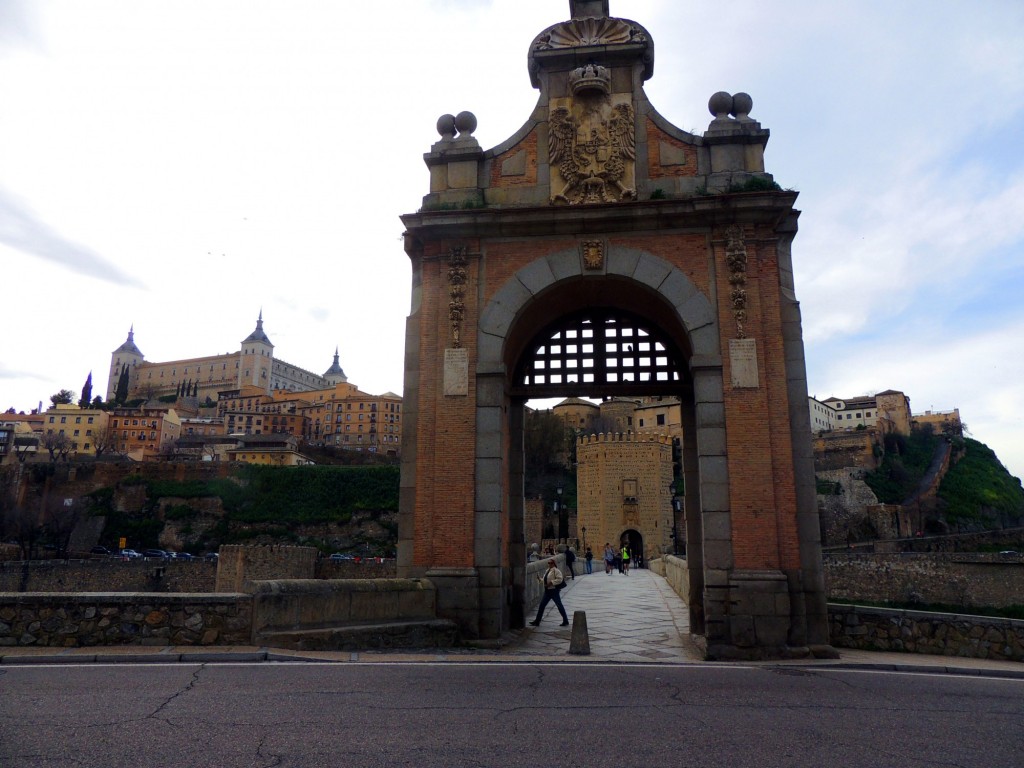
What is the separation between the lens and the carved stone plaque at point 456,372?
1181cm

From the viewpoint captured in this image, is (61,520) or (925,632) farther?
(61,520)

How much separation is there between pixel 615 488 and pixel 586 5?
44.7 metres

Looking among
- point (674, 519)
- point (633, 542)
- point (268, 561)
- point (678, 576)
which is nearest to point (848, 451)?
point (674, 519)

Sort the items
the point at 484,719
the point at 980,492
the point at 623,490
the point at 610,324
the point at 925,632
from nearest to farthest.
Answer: the point at 484,719
the point at 925,632
the point at 610,324
the point at 623,490
the point at 980,492

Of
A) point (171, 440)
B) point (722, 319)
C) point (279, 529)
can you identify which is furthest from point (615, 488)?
point (171, 440)

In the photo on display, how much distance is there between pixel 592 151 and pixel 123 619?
1018 cm

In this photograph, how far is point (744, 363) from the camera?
1124cm

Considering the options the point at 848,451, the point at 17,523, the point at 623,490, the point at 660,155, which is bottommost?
the point at 17,523

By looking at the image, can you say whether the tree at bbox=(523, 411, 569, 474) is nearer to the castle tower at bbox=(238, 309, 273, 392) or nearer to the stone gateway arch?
the stone gateway arch

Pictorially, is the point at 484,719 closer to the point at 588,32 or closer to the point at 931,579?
the point at 588,32

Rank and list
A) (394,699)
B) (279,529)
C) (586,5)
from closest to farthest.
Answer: (394,699), (586,5), (279,529)

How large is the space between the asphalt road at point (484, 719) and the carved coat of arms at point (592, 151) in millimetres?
8000

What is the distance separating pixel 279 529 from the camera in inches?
2596

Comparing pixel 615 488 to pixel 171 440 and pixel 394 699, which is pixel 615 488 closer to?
pixel 394 699
